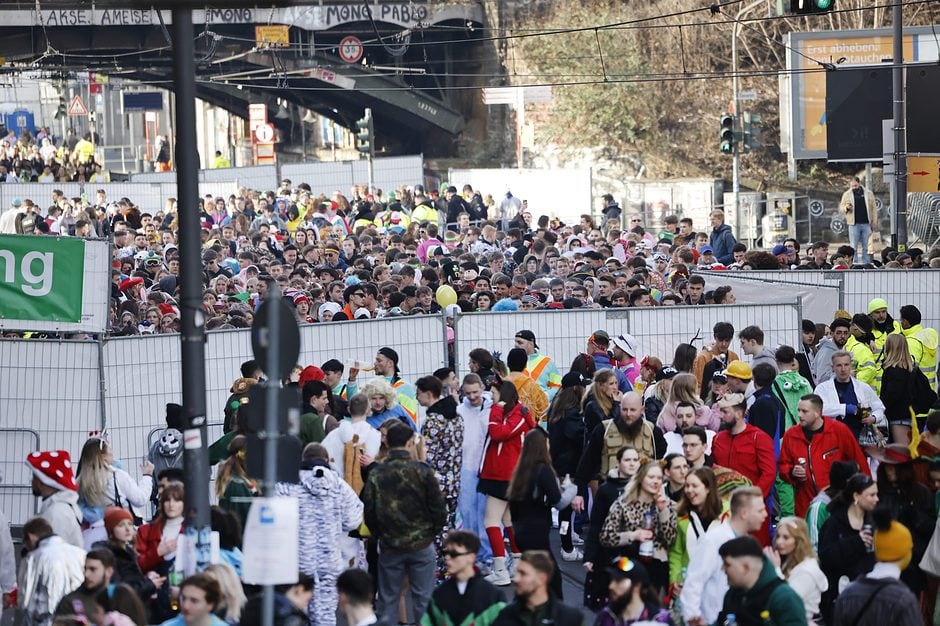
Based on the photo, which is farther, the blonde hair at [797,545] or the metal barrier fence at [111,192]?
the metal barrier fence at [111,192]

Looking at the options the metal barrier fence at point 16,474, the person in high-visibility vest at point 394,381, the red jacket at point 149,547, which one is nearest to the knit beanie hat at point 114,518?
the red jacket at point 149,547

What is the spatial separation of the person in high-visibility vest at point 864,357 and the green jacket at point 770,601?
25.0 feet

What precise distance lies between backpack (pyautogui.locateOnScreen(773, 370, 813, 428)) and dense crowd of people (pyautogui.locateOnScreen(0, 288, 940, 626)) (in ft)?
0.06

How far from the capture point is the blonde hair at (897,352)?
1537 centimetres

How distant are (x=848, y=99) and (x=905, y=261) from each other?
13.5 metres

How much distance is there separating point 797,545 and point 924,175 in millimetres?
22886

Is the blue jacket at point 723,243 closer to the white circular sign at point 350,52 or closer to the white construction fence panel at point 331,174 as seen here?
the white construction fence panel at point 331,174

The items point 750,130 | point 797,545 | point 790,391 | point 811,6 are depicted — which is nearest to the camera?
point 797,545

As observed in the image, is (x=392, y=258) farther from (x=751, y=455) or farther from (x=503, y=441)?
(x=751, y=455)

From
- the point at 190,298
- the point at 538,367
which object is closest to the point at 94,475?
the point at 190,298

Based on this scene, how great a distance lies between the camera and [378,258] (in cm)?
2473

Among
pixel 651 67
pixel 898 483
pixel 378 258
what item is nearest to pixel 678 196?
pixel 651 67

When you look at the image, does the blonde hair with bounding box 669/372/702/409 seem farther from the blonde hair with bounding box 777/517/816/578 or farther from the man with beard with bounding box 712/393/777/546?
the blonde hair with bounding box 777/517/816/578

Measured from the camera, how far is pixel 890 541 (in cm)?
921
